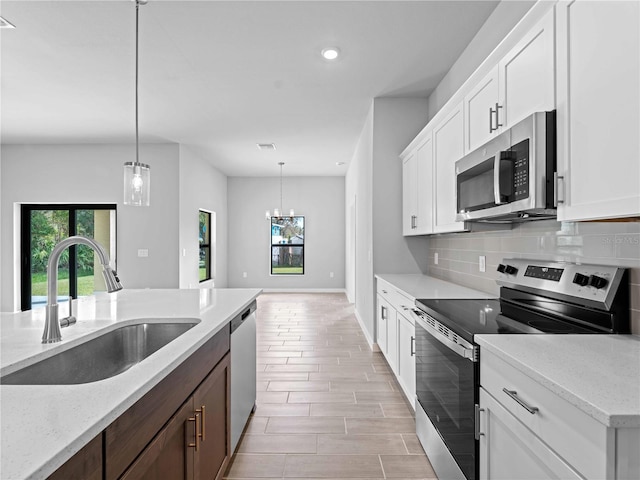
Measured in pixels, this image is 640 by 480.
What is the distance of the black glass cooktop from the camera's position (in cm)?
158

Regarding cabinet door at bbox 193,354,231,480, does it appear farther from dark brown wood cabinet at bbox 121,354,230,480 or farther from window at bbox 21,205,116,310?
window at bbox 21,205,116,310

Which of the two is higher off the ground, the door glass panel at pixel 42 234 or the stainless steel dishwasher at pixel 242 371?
the door glass panel at pixel 42 234

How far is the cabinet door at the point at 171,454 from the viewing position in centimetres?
106

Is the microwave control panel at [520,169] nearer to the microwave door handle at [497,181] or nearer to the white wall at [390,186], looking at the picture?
the microwave door handle at [497,181]

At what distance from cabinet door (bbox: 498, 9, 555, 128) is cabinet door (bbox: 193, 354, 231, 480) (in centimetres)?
182

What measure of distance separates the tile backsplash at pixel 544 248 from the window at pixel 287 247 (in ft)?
19.0

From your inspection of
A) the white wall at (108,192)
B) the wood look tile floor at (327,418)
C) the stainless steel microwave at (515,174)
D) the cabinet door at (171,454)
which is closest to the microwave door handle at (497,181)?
the stainless steel microwave at (515,174)

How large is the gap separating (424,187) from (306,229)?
19.9ft

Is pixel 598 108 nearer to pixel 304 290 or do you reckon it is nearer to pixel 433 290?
pixel 433 290

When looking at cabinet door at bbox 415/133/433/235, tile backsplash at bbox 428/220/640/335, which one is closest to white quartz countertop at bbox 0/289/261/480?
tile backsplash at bbox 428/220/640/335

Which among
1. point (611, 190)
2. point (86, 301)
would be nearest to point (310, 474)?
point (86, 301)

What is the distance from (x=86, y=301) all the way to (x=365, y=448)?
1901 mm

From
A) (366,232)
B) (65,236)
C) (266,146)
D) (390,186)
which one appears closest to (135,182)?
(390,186)

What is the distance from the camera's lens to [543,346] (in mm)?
1325
